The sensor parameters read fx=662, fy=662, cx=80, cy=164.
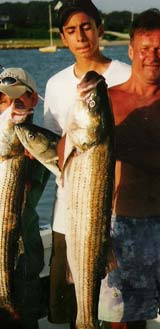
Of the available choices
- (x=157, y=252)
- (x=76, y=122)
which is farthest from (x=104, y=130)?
(x=157, y=252)

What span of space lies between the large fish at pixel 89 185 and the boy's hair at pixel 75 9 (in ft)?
3.83

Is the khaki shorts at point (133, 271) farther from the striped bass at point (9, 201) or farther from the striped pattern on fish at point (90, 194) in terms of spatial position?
the striped bass at point (9, 201)

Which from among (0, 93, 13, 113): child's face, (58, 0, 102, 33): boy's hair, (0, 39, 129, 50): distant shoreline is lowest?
(0, 39, 129, 50): distant shoreline

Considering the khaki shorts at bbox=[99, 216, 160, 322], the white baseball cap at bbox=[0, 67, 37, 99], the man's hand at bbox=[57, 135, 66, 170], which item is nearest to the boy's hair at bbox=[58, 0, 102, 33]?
the white baseball cap at bbox=[0, 67, 37, 99]

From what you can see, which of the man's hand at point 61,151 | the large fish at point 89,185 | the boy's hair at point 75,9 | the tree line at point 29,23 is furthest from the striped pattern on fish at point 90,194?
the tree line at point 29,23

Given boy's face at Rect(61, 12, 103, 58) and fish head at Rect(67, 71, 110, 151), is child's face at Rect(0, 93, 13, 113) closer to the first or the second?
boy's face at Rect(61, 12, 103, 58)

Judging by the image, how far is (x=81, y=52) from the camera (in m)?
5.16

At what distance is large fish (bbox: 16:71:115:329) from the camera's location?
4133 millimetres

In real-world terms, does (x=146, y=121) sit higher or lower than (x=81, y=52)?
lower

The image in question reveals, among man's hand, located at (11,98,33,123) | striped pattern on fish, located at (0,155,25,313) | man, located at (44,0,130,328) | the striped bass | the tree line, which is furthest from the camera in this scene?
the tree line

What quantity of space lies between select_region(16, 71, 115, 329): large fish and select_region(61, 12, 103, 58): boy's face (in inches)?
37.9

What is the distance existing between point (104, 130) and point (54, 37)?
82.2m

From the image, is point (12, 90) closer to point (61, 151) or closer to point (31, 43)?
point (61, 151)

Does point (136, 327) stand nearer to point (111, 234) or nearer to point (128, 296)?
point (128, 296)
